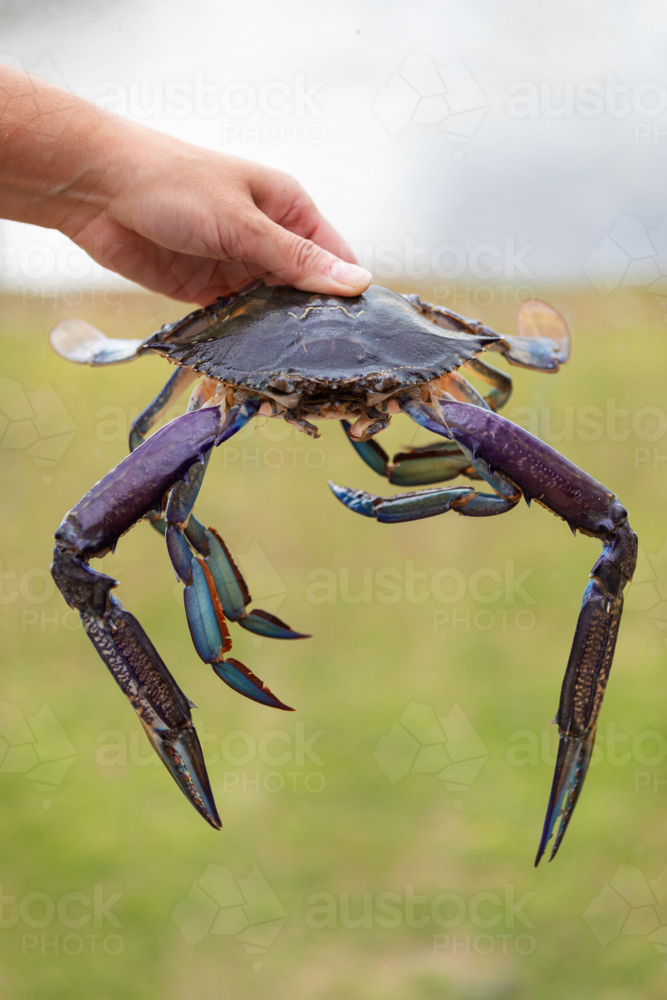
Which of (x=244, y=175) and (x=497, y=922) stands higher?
(x=244, y=175)

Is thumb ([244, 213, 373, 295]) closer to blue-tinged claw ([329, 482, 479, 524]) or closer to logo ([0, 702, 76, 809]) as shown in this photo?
blue-tinged claw ([329, 482, 479, 524])

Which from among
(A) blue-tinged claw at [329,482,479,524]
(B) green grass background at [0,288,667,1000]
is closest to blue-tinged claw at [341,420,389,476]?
(A) blue-tinged claw at [329,482,479,524]

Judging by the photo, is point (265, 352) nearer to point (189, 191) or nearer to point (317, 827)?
point (189, 191)

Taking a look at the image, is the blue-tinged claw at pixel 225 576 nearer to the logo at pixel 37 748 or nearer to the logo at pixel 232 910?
the logo at pixel 232 910

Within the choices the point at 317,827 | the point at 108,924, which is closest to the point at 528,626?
the point at 317,827

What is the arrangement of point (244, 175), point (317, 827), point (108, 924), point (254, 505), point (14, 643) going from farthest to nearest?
point (254, 505)
point (14, 643)
point (317, 827)
point (108, 924)
point (244, 175)

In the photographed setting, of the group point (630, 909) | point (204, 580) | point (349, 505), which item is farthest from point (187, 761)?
point (630, 909)
